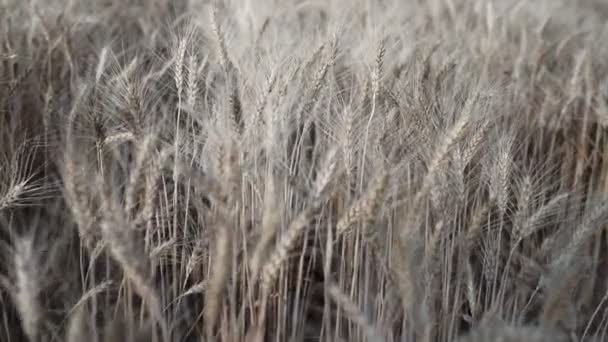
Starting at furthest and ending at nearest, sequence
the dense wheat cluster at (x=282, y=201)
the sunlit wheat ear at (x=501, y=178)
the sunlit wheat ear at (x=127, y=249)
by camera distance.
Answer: the sunlit wheat ear at (x=501, y=178)
the dense wheat cluster at (x=282, y=201)
the sunlit wheat ear at (x=127, y=249)

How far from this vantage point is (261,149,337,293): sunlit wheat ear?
2.79ft

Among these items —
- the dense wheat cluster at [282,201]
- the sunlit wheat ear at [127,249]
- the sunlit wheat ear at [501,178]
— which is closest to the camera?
the sunlit wheat ear at [127,249]

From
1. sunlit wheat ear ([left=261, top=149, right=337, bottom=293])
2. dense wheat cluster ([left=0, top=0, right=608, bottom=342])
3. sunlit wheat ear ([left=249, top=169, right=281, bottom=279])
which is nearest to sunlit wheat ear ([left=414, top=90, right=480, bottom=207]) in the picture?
dense wheat cluster ([left=0, top=0, right=608, bottom=342])

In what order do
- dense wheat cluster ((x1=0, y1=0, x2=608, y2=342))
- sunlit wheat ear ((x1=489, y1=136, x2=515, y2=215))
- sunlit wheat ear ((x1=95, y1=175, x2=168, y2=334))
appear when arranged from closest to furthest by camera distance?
sunlit wheat ear ((x1=95, y1=175, x2=168, y2=334)), dense wheat cluster ((x1=0, y1=0, x2=608, y2=342)), sunlit wheat ear ((x1=489, y1=136, x2=515, y2=215))

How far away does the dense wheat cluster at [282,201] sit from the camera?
3.15 feet

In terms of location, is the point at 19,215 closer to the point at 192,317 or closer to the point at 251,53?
the point at 192,317

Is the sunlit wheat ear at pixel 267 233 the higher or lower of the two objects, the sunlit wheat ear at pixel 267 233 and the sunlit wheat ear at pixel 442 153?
the lower

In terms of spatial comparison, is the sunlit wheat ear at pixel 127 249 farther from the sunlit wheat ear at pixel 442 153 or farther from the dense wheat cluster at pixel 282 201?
the sunlit wheat ear at pixel 442 153

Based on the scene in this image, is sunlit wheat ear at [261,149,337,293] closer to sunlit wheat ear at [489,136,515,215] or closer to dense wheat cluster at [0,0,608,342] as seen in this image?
dense wheat cluster at [0,0,608,342]

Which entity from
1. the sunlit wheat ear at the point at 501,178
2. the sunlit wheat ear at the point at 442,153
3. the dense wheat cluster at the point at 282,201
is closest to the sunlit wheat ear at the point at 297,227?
the dense wheat cluster at the point at 282,201

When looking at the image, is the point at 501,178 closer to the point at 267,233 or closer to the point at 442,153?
the point at 442,153

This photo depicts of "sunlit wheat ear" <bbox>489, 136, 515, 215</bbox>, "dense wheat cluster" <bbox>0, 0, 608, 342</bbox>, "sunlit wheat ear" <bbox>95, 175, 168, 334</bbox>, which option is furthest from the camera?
"sunlit wheat ear" <bbox>489, 136, 515, 215</bbox>

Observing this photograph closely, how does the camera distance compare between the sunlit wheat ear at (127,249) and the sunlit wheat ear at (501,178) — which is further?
the sunlit wheat ear at (501,178)

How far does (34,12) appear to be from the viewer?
75.3 inches
